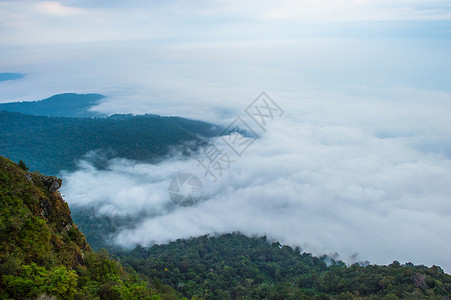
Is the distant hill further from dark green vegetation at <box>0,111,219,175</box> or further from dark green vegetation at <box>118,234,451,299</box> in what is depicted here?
dark green vegetation at <box>118,234,451,299</box>

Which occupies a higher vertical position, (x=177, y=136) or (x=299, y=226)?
(x=177, y=136)

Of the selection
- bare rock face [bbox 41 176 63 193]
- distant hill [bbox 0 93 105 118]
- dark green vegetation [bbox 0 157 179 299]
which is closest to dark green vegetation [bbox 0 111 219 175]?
distant hill [bbox 0 93 105 118]

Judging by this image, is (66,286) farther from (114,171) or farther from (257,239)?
(114,171)

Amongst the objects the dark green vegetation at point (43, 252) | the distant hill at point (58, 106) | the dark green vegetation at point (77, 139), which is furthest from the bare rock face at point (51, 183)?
the distant hill at point (58, 106)

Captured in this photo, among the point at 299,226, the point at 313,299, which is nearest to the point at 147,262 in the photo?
the point at 313,299

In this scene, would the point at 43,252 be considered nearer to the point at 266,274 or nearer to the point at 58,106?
the point at 266,274

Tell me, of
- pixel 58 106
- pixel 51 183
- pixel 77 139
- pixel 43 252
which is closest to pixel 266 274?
pixel 51 183
